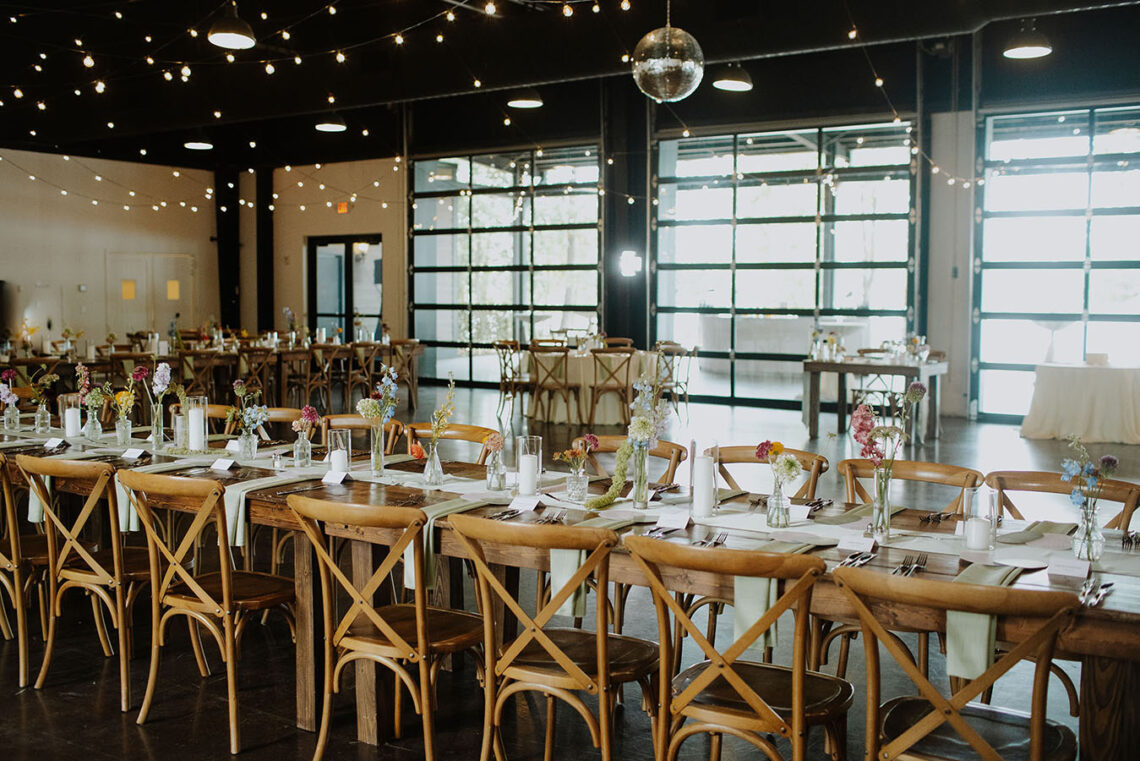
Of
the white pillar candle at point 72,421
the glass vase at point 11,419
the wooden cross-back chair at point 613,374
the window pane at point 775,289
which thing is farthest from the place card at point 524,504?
the window pane at point 775,289

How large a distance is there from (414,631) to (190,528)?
2.79 ft

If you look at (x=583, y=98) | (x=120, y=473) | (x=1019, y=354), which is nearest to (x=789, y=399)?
(x=1019, y=354)

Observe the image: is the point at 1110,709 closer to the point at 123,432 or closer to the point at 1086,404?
the point at 123,432

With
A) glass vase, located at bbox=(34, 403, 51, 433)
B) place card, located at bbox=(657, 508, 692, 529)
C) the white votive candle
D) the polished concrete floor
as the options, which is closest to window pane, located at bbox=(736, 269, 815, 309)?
the polished concrete floor

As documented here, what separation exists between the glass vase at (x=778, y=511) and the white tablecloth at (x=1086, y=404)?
8168mm

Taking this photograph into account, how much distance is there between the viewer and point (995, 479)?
381cm

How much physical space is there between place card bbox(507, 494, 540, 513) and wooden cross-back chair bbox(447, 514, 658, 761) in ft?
1.49

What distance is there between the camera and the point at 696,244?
47.1ft

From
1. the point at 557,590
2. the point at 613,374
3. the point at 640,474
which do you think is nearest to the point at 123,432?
the point at 640,474

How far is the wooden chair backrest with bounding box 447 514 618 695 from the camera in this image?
9.36 feet

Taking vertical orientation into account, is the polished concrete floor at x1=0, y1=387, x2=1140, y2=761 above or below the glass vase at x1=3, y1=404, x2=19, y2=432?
below

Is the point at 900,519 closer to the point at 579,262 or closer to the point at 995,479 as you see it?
the point at 995,479

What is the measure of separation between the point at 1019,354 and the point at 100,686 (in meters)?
11.0

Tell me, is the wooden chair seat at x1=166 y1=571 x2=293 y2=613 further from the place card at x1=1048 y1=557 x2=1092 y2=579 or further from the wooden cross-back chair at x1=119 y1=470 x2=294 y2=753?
the place card at x1=1048 y1=557 x2=1092 y2=579
